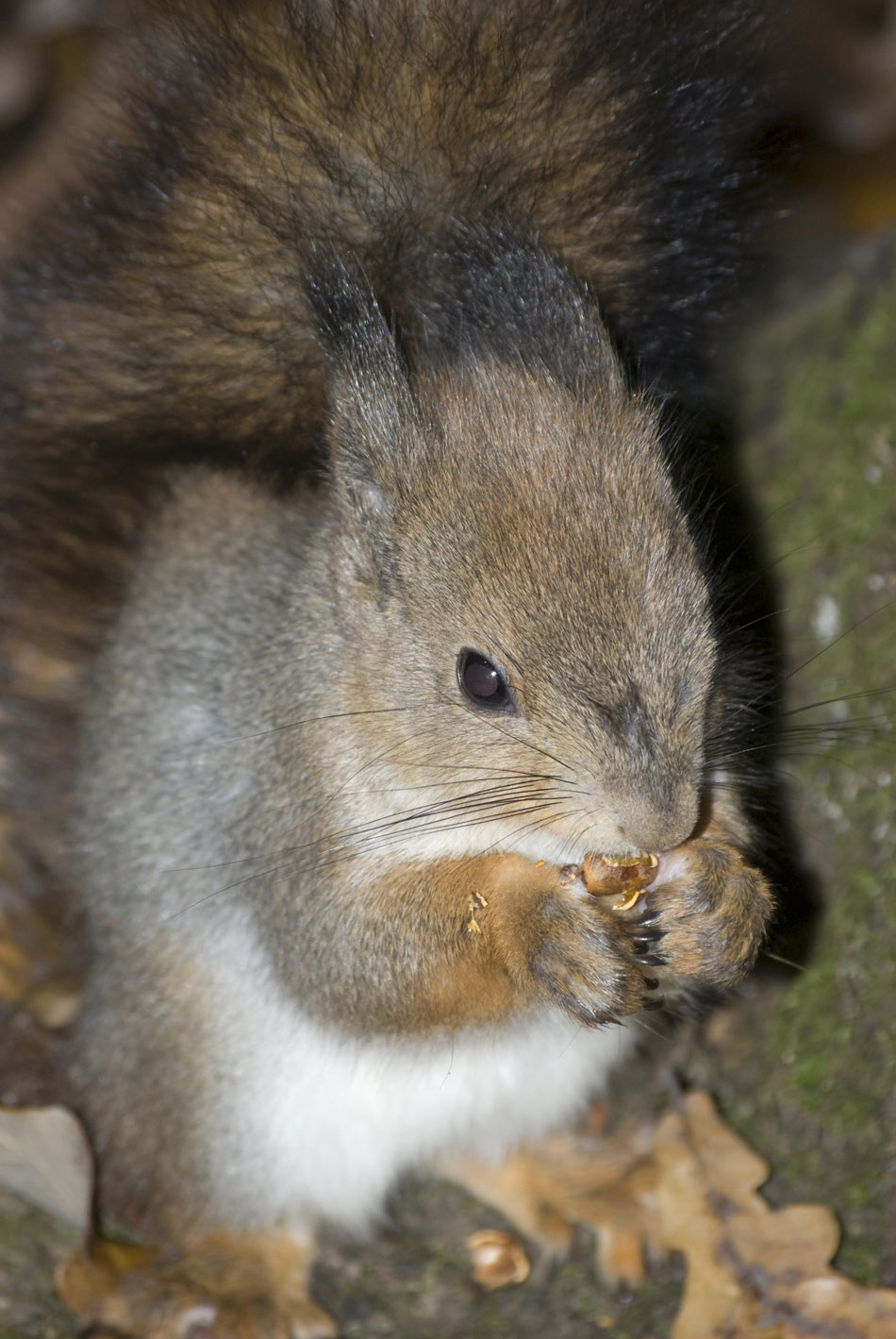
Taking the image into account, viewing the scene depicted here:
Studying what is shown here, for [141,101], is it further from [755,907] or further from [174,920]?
[755,907]

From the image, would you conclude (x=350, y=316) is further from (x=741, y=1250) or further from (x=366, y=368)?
(x=741, y=1250)

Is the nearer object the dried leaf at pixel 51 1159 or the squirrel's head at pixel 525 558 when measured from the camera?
the squirrel's head at pixel 525 558

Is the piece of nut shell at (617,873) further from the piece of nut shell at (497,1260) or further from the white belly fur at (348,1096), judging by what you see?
the piece of nut shell at (497,1260)

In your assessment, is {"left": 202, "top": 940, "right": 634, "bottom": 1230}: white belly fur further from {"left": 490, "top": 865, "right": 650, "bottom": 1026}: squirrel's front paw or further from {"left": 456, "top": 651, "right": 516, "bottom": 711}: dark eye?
{"left": 456, "top": 651, "right": 516, "bottom": 711}: dark eye

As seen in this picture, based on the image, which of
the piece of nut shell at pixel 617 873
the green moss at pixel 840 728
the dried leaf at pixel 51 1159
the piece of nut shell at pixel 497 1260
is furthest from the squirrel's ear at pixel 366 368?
the piece of nut shell at pixel 497 1260

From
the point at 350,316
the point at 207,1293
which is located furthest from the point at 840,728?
the point at 207,1293

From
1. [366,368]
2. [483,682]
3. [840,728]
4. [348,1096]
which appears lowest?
[348,1096]
